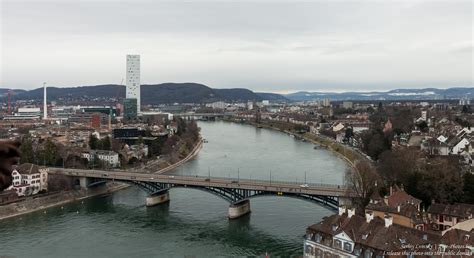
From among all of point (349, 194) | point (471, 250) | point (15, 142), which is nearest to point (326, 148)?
point (349, 194)

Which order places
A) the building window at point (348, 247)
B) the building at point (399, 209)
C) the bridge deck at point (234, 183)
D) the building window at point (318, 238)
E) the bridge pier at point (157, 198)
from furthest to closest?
1. the bridge pier at point (157, 198)
2. the bridge deck at point (234, 183)
3. the building at point (399, 209)
4. the building window at point (318, 238)
5. the building window at point (348, 247)

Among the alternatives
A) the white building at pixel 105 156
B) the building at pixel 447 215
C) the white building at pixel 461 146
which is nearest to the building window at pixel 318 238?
the building at pixel 447 215

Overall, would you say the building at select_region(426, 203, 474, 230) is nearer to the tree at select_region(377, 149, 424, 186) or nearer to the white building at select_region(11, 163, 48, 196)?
the tree at select_region(377, 149, 424, 186)

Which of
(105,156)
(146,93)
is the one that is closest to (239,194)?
(105,156)

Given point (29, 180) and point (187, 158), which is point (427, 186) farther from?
point (187, 158)

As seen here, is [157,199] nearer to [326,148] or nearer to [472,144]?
[472,144]

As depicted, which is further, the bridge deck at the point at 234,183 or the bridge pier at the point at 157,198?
the bridge pier at the point at 157,198

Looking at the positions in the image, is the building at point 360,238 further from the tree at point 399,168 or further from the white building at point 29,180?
the white building at point 29,180
